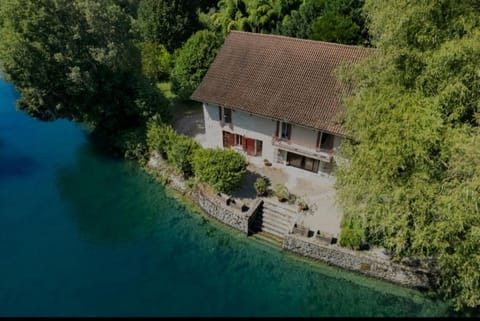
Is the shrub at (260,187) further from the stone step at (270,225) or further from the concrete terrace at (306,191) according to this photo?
the stone step at (270,225)

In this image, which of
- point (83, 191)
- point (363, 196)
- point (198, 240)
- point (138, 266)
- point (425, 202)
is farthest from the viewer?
point (83, 191)

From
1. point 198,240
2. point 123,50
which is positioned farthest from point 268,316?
point 123,50

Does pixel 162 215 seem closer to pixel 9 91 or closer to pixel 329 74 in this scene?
pixel 329 74

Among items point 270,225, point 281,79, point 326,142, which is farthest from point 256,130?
point 270,225

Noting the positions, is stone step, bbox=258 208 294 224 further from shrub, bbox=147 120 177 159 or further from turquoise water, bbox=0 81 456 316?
shrub, bbox=147 120 177 159

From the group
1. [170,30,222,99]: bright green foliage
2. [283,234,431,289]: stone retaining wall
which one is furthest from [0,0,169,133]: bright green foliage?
[283,234,431,289]: stone retaining wall

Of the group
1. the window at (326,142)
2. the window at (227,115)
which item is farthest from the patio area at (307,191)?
→ the window at (227,115)

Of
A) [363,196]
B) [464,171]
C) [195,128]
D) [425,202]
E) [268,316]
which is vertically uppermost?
[464,171]
